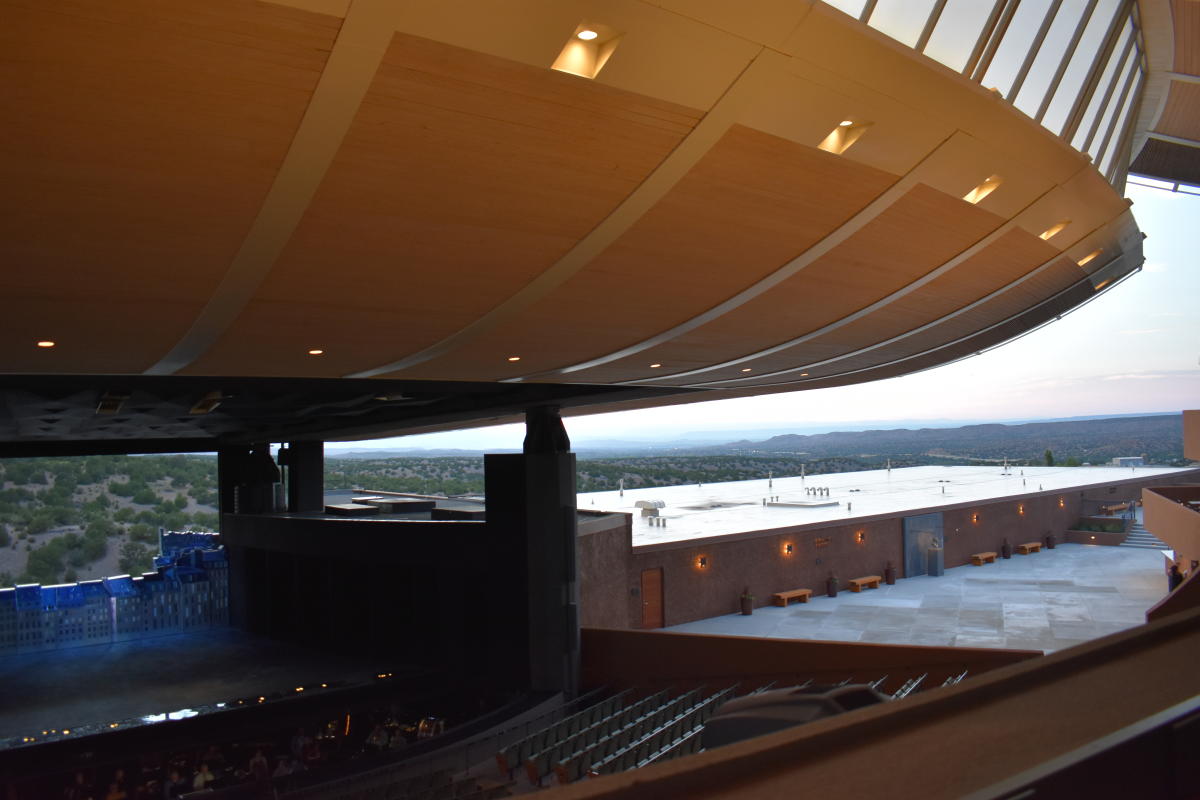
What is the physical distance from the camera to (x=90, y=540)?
49688 millimetres

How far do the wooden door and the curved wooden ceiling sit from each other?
13.7 m

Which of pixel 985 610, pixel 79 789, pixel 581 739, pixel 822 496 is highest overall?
pixel 822 496

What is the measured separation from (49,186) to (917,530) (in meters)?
29.5

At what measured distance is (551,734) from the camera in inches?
562

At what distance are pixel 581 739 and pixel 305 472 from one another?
2186 cm

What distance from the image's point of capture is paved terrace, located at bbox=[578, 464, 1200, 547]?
25.9m

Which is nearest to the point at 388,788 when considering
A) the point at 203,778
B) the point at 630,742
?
the point at 630,742

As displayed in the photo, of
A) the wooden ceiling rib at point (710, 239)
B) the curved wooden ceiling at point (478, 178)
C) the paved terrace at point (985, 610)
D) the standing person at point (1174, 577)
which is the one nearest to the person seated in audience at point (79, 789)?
the curved wooden ceiling at point (478, 178)

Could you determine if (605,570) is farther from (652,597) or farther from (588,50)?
(588,50)

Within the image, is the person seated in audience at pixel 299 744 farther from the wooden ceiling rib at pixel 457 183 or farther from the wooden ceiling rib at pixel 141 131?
the wooden ceiling rib at pixel 141 131

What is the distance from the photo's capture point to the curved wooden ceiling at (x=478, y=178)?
10.7 feet

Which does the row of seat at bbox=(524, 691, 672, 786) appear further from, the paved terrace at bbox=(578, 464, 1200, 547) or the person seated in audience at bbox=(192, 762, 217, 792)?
the person seated in audience at bbox=(192, 762, 217, 792)

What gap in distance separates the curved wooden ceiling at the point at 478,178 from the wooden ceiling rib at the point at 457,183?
0.07 feet

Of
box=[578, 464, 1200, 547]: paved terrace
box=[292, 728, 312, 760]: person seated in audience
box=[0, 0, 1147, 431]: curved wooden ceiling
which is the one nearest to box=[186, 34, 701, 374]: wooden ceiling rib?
box=[0, 0, 1147, 431]: curved wooden ceiling
